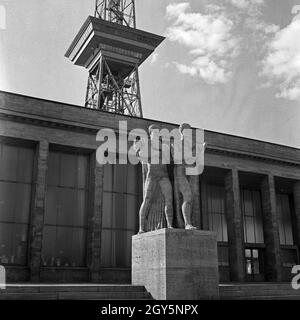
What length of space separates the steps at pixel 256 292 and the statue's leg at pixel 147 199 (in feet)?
12.0

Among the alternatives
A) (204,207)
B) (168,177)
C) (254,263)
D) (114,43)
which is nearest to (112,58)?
(114,43)

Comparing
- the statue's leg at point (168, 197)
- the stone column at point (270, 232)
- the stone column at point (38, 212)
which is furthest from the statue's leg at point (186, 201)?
the stone column at point (270, 232)

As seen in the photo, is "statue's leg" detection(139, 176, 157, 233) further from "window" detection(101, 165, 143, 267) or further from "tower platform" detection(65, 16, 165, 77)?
"tower platform" detection(65, 16, 165, 77)

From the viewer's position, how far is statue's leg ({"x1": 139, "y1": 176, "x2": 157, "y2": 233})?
1456 centimetres

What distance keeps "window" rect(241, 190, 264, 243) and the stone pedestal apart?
2439 cm

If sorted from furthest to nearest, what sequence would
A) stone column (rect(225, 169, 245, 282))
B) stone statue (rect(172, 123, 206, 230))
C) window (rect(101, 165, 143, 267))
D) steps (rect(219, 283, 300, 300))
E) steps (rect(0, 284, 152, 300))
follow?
stone column (rect(225, 169, 245, 282)), window (rect(101, 165, 143, 267)), steps (rect(219, 283, 300, 300)), stone statue (rect(172, 123, 206, 230)), steps (rect(0, 284, 152, 300))

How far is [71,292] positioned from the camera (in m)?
12.7

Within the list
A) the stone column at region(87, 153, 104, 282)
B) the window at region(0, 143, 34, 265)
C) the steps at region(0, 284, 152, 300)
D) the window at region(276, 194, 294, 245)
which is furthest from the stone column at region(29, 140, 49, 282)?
the window at region(276, 194, 294, 245)

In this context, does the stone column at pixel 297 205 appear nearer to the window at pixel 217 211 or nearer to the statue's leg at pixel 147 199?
the window at pixel 217 211

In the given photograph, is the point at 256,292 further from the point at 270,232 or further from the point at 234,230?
the point at 270,232

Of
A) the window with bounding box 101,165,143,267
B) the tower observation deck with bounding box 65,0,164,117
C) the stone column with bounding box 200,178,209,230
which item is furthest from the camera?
the tower observation deck with bounding box 65,0,164,117

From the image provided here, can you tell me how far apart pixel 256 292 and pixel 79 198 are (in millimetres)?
16549

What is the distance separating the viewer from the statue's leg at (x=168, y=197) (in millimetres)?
13820
